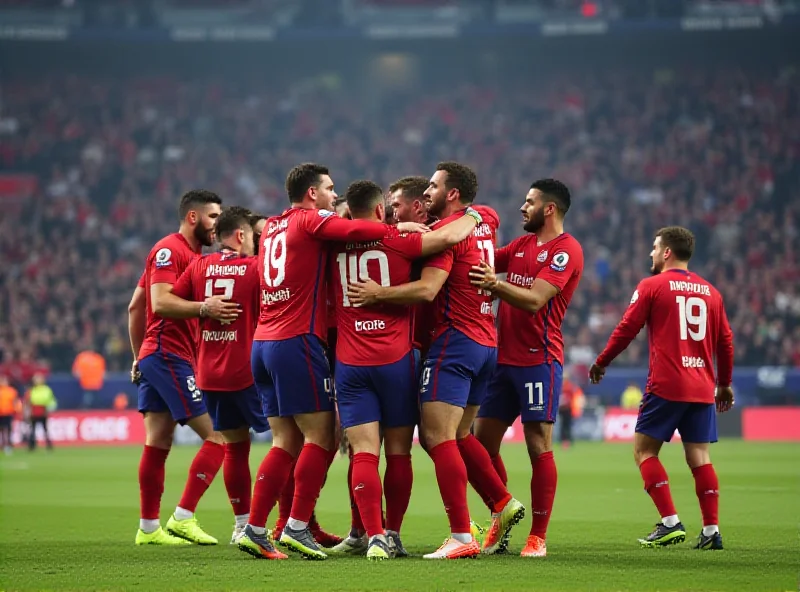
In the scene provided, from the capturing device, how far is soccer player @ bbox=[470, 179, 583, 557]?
8.68 m

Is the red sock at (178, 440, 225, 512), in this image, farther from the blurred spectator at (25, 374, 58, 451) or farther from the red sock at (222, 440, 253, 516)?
the blurred spectator at (25, 374, 58, 451)

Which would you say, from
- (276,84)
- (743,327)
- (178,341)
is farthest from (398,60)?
(178,341)

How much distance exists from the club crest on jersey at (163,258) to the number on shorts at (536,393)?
118 inches

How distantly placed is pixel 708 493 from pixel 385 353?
2.91 m

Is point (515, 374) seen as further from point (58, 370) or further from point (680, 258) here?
point (58, 370)

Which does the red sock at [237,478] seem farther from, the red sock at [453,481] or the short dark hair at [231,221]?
the red sock at [453,481]

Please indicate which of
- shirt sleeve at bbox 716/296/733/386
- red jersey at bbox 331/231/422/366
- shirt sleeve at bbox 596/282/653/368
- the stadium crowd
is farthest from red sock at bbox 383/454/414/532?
the stadium crowd

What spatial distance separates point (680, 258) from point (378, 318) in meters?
2.94

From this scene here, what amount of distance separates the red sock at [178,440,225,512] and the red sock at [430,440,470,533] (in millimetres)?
2442

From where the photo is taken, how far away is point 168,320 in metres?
10.0

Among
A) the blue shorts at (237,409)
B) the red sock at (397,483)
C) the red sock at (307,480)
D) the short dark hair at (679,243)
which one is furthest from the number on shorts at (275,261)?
the short dark hair at (679,243)

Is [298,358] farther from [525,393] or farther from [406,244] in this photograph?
[525,393]

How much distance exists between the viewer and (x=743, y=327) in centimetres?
3422

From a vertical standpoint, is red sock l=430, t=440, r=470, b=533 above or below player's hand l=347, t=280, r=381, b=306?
below
